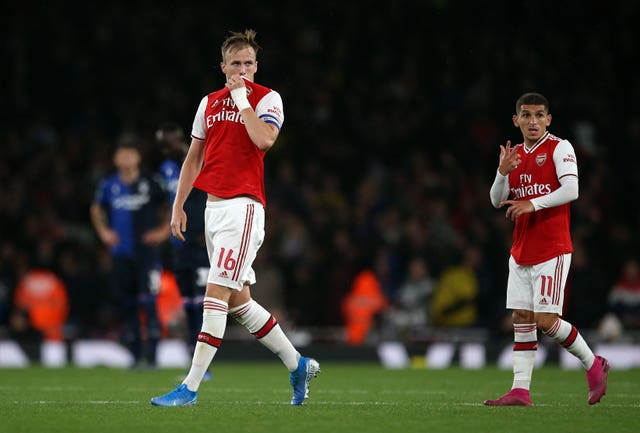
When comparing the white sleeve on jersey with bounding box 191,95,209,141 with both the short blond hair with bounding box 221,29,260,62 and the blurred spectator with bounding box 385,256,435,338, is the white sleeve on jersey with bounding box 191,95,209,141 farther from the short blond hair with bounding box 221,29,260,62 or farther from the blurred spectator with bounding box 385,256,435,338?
the blurred spectator with bounding box 385,256,435,338

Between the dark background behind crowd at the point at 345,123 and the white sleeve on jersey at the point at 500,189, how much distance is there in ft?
24.2

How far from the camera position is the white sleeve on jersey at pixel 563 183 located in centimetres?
773

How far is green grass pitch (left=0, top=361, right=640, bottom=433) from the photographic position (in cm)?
635

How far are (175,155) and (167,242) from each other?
503cm

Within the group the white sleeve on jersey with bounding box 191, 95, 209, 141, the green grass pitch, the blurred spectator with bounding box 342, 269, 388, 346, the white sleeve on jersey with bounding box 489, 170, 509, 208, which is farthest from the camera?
the blurred spectator with bounding box 342, 269, 388, 346

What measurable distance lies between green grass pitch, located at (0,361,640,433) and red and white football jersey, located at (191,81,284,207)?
1.41 meters

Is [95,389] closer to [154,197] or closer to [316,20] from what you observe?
[154,197]

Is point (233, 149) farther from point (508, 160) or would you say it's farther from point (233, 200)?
point (508, 160)

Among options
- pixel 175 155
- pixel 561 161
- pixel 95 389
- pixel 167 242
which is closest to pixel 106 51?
pixel 167 242

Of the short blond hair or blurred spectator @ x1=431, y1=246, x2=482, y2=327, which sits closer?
the short blond hair

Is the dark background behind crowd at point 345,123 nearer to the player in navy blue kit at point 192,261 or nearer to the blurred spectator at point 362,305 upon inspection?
the blurred spectator at point 362,305

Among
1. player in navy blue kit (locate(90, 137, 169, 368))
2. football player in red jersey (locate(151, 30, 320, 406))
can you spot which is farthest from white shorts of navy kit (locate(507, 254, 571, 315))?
player in navy blue kit (locate(90, 137, 169, 368))

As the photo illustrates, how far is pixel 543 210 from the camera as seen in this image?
7969 millimetres

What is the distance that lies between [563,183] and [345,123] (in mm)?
Result: 12094
